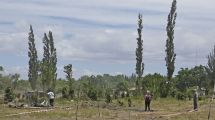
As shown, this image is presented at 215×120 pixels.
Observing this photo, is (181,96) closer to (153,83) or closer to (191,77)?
(153,83)

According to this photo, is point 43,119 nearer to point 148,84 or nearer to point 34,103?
point 34,103

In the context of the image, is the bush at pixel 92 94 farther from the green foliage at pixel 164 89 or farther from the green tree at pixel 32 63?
the green tree at pixel 32 63

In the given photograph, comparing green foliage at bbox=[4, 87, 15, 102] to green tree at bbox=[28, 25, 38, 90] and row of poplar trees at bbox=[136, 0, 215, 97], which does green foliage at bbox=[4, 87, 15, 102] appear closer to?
row of poplar trees at bbox=[136, 0, 215, 97]

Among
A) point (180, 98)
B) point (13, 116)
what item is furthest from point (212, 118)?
point (180, 98)

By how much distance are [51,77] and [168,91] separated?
1467 cm

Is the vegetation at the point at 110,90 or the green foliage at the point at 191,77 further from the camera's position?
the green foliage at the point at 191,77

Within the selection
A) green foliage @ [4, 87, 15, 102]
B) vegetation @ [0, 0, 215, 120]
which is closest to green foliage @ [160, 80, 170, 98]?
vegetation @ [0, 0, 215, 120]

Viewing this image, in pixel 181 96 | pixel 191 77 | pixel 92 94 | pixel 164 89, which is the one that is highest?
pixel 191 77

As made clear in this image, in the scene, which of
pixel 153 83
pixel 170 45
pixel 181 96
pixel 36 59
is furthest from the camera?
pixel 36 59

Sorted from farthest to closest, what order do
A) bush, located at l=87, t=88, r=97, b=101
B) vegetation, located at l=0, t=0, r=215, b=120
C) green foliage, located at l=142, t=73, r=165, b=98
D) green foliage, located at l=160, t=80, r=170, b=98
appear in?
green foliage, located at l=160, t=80, r=170, b=98, green foliage, located at l=142, t=73, r=165, b=98, bush, located at l=87, t=88, r=97, b=101, vegetation, located at l=0, t=0, r=215, b=120

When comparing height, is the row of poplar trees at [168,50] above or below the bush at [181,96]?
above

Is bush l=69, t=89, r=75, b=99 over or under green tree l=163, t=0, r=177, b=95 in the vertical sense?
under

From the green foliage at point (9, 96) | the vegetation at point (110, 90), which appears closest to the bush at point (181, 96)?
the vegetation at point (110, 90)

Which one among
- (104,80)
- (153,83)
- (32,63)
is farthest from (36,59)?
(153,83)
